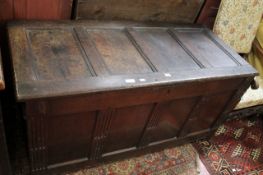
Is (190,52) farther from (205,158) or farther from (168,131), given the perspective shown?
(205,158)

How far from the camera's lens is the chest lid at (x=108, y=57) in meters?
1.16

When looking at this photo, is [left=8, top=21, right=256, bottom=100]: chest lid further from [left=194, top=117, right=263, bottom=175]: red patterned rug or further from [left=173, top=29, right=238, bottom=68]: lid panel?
[left=194, top=117, right=263, bottom=175]: red patterned rug

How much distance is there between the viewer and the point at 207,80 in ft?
4.91

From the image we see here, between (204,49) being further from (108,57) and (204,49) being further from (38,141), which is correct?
(38,141)

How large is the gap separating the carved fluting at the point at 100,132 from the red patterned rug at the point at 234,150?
868 millimetres

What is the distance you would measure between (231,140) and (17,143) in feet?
5.47

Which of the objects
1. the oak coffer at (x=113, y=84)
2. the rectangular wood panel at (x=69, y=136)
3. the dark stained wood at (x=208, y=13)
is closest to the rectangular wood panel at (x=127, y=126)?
the oak coffer at (x=113, y=84)

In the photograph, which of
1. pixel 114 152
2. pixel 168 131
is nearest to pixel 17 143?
pixel 114 152

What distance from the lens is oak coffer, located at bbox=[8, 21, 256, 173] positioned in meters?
1.18

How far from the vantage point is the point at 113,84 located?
1.22 metres

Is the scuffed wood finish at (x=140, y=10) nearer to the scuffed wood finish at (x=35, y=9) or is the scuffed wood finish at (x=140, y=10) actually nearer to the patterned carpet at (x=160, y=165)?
the scuffed wood finish at (x=35, y=9)

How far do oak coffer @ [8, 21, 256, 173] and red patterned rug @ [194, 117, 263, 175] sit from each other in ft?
1.10

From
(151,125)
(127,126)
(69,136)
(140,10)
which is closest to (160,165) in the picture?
(151,125)

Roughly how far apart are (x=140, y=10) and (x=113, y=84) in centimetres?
70
